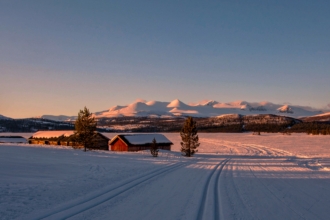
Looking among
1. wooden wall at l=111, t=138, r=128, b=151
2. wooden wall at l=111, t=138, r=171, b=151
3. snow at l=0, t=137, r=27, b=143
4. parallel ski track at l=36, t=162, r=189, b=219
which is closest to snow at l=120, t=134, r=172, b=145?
wooden wall at l=111, t=138, r=171, b=151

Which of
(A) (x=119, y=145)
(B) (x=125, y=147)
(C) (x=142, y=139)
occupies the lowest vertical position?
(B) (x=125, y=147)

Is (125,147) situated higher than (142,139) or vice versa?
(142,139)

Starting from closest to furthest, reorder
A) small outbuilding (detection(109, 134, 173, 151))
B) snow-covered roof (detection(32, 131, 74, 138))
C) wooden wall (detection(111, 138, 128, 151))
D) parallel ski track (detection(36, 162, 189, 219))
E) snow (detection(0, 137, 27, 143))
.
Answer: parallel ski track (detection(36, 162, 189, 219))
small outbuilding (detection(109, 134, 173, 151))
wooden wall (detection(111, 138, 128, 151))
snow-covered roof (detection(32, 131, 74, 138))
snow (detection(0, 137, 27, 143))

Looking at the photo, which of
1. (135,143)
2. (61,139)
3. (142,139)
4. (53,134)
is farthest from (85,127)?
(53,134)

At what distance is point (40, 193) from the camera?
12469 millimetres

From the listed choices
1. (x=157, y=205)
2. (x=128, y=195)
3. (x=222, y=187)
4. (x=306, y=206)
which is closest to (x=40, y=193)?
(x=128, y=195)

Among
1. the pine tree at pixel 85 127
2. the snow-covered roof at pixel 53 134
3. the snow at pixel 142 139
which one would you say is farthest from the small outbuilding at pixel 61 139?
the pine tree at pixel 85 127

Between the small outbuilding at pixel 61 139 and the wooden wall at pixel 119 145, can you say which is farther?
the small outbuilding at pixel 61 139

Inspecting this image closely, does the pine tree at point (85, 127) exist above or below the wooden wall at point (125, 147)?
above

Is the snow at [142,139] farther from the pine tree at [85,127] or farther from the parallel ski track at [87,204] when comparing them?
the parallel ski track at [87,204]

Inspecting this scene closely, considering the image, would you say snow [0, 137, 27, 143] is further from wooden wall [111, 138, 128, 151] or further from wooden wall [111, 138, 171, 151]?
wooden wall [111, 138, 171, 151]

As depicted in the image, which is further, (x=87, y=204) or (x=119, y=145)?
(x=119, y=145)

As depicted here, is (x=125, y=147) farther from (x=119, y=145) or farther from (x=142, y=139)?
(x=142, y=139)

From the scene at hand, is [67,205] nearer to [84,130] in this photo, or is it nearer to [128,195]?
A: [128,195]
